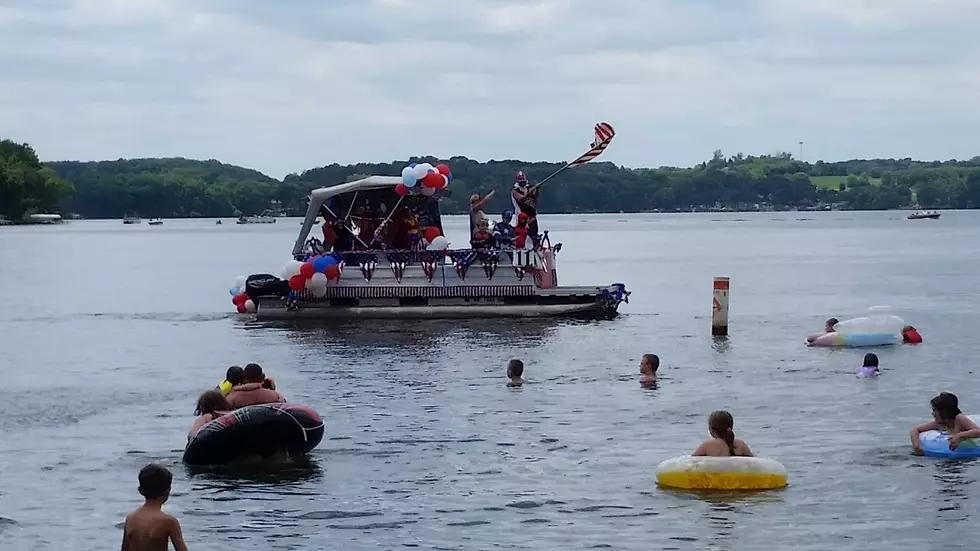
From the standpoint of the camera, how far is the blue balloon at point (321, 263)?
40188 mm

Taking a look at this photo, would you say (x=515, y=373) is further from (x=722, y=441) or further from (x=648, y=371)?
(x=722, y=441)

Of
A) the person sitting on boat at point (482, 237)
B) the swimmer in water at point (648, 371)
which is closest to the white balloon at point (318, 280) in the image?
the person sitting on boat at point (482, 237)

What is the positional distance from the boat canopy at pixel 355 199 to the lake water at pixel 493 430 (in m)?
3.36

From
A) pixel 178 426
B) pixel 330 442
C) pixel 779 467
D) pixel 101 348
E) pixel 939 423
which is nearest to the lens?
pixel 779 467

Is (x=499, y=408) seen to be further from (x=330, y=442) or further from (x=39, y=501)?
(x=39, y=501)

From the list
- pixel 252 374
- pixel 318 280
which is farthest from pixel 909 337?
pixel 252 374

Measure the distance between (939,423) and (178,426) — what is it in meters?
11.7

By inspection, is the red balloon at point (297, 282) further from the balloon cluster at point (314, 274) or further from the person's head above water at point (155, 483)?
the person's head above water at point (155, 483)

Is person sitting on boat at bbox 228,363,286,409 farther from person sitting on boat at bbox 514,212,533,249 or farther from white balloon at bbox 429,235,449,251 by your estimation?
white balloon at bbox 429,235,449,251

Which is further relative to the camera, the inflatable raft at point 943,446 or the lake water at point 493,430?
the inflatable raft at point 943,446

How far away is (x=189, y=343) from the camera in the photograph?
39812mm

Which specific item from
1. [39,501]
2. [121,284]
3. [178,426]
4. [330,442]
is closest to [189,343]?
[178,426]

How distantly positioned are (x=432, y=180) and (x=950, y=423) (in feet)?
74.0

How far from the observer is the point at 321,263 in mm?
40281
